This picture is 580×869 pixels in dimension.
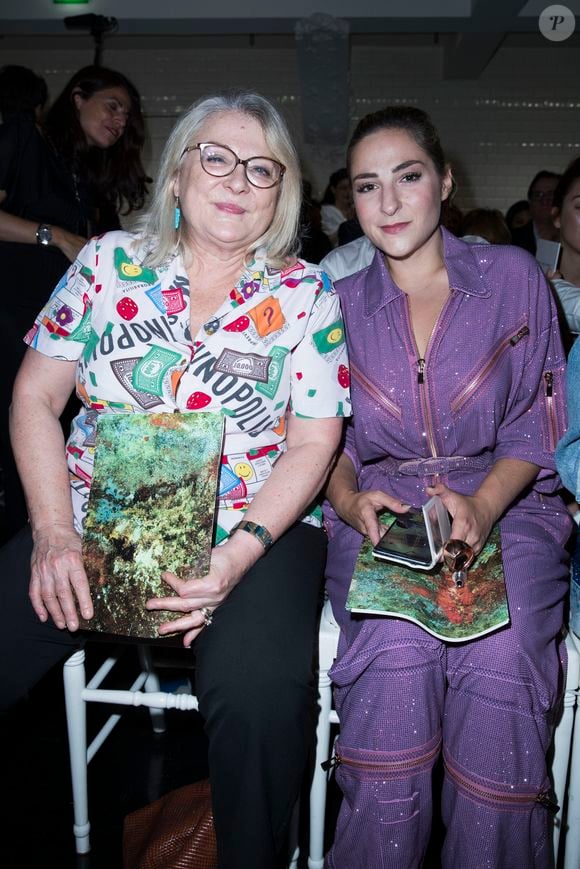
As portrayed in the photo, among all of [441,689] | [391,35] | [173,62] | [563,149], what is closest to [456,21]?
[391,35]

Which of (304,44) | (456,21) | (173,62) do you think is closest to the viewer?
(456,21)

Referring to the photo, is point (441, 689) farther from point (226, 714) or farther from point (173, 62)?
point (173, 62)

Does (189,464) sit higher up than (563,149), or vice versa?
(563,149)

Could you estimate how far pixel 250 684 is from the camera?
1.33 metres

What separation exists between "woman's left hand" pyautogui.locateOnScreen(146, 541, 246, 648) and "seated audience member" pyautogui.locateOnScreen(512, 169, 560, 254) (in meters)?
3.67

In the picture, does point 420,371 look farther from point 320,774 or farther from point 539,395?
point 320,774

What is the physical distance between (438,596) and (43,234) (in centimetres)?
190

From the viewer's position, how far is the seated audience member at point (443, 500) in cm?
135

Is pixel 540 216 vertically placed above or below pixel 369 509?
above

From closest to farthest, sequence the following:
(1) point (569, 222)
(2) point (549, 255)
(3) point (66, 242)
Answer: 1. (2) point (549, 255)
2. (1) point (569, 222)
3. (3) point (66, 242)

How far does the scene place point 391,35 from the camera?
7207 mm

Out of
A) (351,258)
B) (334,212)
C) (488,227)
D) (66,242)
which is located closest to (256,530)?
(351,258)

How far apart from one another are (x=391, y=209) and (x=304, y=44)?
224 inches

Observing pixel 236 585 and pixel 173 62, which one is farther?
pixel 173 62
